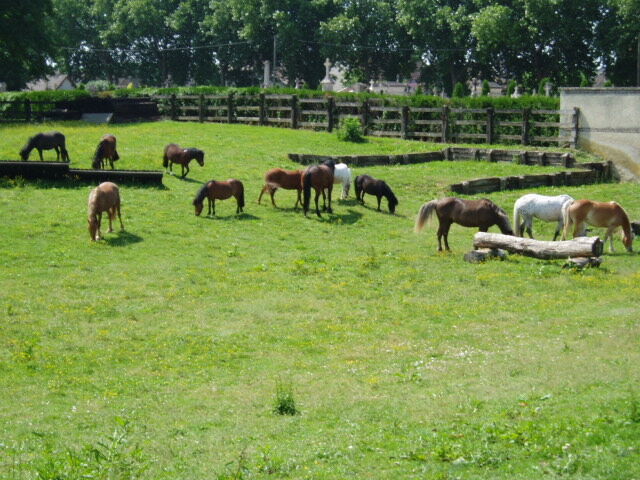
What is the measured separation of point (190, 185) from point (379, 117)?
18612 mm

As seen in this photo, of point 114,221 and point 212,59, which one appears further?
point 212,59

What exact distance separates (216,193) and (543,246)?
9.34 meters

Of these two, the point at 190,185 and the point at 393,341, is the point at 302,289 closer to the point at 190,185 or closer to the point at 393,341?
the point at 393,341

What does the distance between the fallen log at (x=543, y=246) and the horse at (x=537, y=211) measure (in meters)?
1.82

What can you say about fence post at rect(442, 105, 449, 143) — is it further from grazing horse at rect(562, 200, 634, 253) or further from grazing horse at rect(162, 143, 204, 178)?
grazing horse at rect(562, 200, 634, 253)

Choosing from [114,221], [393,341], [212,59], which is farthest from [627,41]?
[393,341]

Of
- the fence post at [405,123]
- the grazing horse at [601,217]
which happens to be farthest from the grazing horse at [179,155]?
the fence post at [405,123]

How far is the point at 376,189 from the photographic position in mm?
26703

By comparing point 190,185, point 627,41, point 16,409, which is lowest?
point 16,409

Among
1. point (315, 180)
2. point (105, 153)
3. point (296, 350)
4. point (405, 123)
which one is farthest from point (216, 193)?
point (405, 123)

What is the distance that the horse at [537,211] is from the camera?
2248 centimetres

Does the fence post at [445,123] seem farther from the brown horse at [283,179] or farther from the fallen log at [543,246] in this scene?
the fallen log at [543,246]

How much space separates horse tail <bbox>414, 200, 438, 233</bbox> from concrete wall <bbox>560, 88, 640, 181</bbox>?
15479mm

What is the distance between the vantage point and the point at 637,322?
49.4ft
